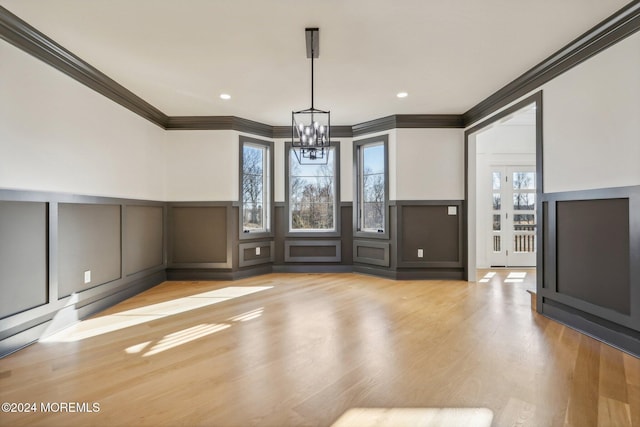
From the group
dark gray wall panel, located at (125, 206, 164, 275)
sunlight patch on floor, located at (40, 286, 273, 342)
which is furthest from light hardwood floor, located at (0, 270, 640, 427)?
dark gray wall panel, located at (125, 206, 164, 275)

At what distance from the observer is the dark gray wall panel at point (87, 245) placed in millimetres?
2996

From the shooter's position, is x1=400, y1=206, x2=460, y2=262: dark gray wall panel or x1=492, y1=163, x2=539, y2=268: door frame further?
x1=492, y1=163, x2=539, y2=268: door frame

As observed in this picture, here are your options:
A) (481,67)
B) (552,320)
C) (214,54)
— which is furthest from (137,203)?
(552,320)

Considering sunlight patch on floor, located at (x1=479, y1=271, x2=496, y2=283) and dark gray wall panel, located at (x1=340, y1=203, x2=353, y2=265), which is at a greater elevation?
dark gray wall panel, located at (x1=340, y1=203, x2=353, y2=265)

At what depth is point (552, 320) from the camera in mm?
3135

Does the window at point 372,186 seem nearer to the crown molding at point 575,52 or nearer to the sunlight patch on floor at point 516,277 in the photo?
the crown molding at point 575,52

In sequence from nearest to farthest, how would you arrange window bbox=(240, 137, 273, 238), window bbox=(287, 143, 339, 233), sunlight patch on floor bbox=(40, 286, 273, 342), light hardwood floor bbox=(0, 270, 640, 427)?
light hardwood floor bbox=(0, 270, 640, 427) → sunlight patch on floor bbox=(40, 286, 273, 342) → window bbox=(240, 137, 273, 238) → window bbox=(287, 143, 339, 233)

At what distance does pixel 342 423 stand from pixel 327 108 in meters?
4.05

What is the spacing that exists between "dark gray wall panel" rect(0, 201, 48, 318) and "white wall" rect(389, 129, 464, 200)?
442 centimetres

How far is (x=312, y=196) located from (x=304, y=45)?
3103mm

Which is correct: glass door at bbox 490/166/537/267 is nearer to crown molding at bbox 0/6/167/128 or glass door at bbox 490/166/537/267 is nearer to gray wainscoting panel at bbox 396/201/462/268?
gray wainscoting panel at bbox 396/201/462/268

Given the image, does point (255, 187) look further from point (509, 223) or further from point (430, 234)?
point (509, 223)

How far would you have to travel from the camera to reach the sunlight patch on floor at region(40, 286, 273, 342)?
9.23ft

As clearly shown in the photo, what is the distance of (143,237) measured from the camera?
14.4ft
